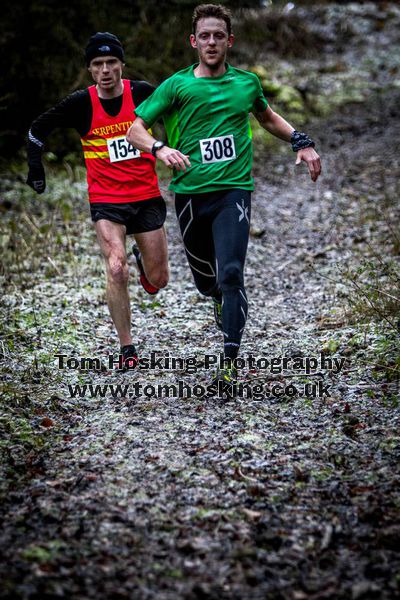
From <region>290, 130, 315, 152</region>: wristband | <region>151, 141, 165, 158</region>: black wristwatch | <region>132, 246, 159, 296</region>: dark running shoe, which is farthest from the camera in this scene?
<region>132, 246, 159, 296</region>: dark running shoe

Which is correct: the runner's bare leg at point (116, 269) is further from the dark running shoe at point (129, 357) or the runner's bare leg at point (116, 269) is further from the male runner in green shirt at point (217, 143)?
the male runner in green shirt at point (217, 143)

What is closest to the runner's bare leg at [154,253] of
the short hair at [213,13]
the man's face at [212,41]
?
the man's face at [212,41]

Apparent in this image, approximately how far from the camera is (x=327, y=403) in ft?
14.5

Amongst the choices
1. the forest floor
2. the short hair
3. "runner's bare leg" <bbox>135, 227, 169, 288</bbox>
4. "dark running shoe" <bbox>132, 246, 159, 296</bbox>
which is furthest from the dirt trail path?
the short hair

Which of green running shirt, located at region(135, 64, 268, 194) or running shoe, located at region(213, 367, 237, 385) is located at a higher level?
green running shirt, located at region(135, 64, 268, 194)

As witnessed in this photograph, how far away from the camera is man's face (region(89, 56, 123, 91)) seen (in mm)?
4988

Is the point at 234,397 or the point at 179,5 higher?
the point at 179,5

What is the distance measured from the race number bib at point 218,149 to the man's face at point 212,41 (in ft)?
1.64

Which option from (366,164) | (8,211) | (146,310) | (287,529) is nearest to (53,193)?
(8,211)

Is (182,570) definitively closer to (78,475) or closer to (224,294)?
(78,475)

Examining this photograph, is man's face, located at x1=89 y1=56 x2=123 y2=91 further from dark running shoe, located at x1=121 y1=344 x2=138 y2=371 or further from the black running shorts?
dark running shoe, located at x1=121 y1=344 x2=138 y2=371

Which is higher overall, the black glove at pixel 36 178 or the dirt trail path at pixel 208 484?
the black glove at pixel 36 178

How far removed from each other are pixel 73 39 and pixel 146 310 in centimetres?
682

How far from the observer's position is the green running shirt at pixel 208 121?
456 cm
